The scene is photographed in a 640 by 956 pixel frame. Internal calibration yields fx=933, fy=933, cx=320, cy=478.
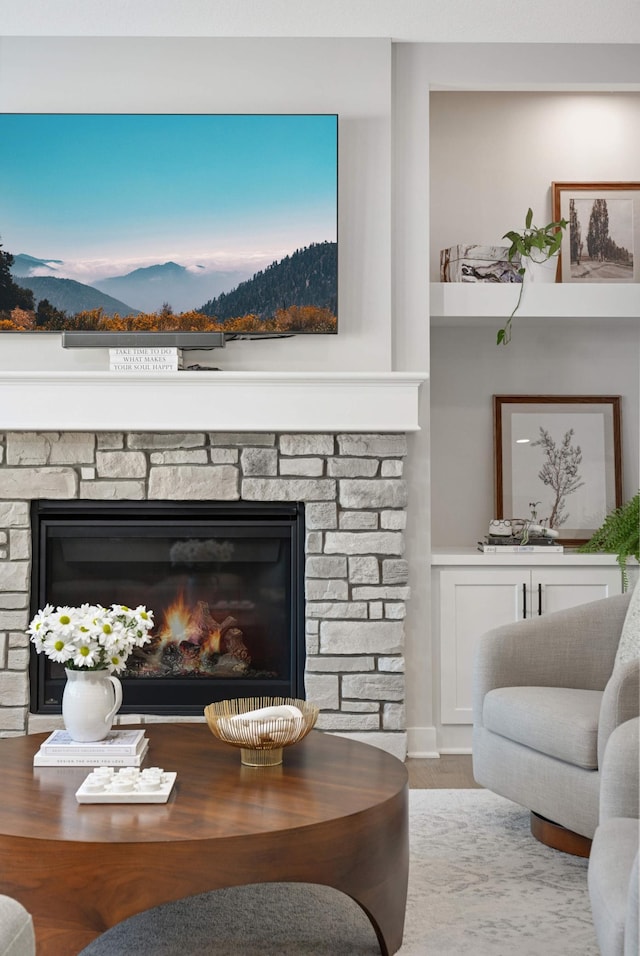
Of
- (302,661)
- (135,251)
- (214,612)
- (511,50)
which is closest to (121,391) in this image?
(135,251)

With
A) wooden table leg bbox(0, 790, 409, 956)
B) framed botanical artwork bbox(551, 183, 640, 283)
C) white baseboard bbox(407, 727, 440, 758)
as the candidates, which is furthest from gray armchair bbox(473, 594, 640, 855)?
framed botanical artwork bbox(551, 183, 640, 283)

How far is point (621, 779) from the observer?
1.87 m

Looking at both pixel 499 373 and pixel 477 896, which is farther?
pixel 499 373

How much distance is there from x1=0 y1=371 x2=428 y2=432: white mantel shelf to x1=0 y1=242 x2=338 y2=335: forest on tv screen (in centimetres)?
23

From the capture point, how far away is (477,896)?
7.57ft

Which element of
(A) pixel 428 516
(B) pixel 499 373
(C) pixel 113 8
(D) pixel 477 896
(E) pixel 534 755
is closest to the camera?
(D) pixel 477 896

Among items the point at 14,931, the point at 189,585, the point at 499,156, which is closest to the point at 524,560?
the point at 189,585

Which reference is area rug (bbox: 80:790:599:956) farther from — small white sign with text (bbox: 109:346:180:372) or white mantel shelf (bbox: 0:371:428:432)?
small white sign with text (bbox: 109:346:180:372)

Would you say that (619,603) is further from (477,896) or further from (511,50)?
(511,50)

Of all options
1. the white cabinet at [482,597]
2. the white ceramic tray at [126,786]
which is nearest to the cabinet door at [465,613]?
the white cabinet at [482,597]

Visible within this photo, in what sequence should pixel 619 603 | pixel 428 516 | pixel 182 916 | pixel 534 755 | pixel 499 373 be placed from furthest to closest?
1. pixel 499 373
2. pixel 428 516
3. pixel 619 603
4. pixel 534 755
5. pixel 182 916

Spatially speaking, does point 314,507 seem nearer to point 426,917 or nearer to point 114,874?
point 426,917

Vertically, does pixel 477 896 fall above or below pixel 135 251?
below

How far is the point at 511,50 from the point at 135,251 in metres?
1.77
